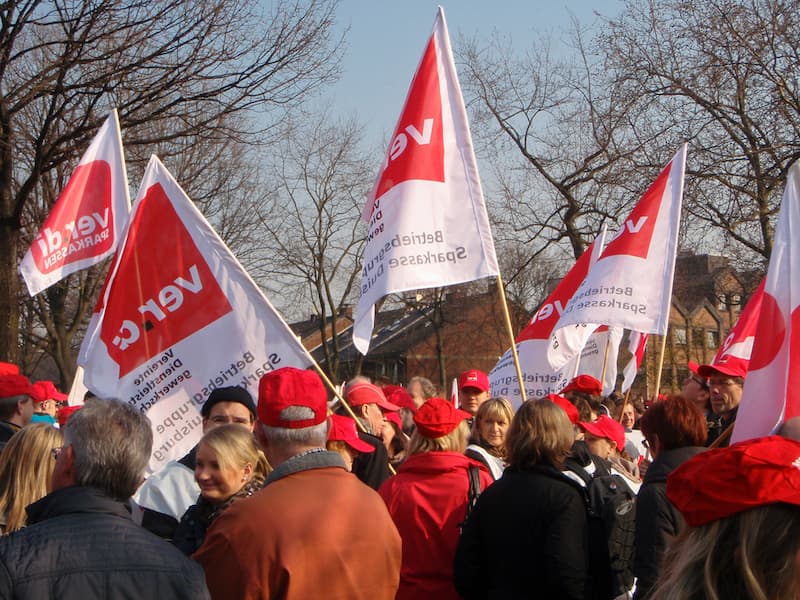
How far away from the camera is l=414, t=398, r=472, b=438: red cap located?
17.0ft

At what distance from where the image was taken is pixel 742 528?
2.01 metres

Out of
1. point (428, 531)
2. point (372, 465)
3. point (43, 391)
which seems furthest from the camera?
point (43, 391)

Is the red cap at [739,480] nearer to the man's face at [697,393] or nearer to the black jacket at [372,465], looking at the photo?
the black jacket at [372,465]

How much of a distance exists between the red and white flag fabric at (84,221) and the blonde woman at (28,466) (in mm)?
4453

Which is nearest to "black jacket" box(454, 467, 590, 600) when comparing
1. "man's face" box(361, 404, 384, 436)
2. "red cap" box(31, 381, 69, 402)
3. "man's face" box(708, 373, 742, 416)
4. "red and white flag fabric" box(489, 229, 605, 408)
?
"man's face" box(708, 373, 742, 416)

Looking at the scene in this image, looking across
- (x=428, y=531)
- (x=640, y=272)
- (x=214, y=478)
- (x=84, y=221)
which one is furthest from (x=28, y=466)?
(x=640, y=272)

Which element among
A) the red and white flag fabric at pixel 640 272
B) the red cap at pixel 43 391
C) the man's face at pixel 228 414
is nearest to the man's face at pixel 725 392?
the red and white flag fabric at pixel 640 272

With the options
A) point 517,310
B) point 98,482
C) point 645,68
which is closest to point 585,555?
point 98,482

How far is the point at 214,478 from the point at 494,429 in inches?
88.6

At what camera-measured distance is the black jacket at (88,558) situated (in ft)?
8.79

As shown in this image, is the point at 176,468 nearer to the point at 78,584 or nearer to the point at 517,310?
the point at 78,584

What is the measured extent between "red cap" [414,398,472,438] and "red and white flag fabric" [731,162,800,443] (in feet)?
4.39

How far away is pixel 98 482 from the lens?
3014 millimetres

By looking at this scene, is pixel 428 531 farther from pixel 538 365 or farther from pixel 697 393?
pixel 538 365
